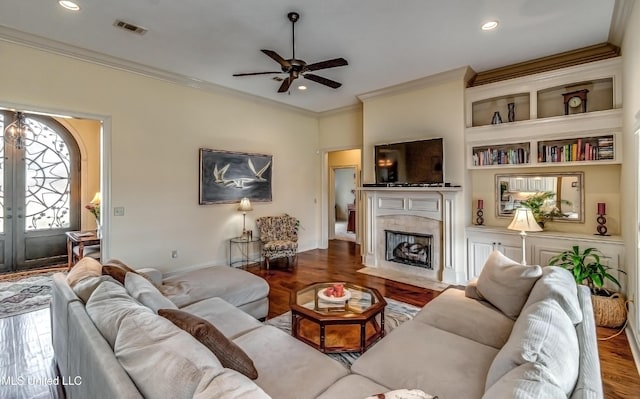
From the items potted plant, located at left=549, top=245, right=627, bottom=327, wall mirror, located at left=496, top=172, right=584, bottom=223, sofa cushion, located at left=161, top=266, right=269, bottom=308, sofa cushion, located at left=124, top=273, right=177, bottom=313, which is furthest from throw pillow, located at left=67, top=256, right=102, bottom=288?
wall mirror, located at left=496, top=172, right=584, bottom=223

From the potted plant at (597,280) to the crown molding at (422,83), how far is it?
2.71 m

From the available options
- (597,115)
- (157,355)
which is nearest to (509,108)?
(597,115)

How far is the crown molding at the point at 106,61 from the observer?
11.0ft

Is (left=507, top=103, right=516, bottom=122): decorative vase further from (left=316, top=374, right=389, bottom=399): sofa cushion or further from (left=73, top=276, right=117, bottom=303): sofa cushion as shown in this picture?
(left=73, top=276, right=117, bottom=303): sofa cushion

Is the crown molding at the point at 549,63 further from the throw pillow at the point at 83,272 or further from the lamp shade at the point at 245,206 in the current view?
the throw pillow at the point at 83,272

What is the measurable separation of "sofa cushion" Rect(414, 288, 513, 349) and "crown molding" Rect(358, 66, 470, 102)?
10.8 ft

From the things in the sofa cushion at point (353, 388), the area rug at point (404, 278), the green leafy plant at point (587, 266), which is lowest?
the area rug at point (404, 278)

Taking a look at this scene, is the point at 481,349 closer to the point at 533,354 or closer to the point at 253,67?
the point at 533,354

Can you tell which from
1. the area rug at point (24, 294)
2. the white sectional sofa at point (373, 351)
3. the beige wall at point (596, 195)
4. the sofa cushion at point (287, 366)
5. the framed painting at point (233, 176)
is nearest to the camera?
the white sectional sofa at point (373, 351)

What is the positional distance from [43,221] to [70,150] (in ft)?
4.60

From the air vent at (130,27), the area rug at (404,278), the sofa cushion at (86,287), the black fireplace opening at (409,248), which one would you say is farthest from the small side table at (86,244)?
the black fireplace opening at (409,248)

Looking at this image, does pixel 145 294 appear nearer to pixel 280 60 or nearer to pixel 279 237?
pixel 280 60

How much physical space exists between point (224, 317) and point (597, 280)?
3760mm

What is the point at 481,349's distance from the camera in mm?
1867
